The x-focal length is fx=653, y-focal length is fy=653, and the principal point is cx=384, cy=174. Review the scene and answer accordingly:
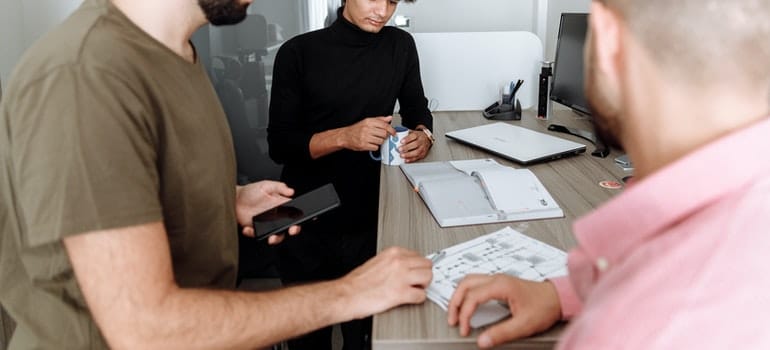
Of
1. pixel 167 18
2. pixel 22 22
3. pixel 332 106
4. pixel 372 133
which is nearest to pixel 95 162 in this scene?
pixel 167 18

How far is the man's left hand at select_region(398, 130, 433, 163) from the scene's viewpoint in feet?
5.88

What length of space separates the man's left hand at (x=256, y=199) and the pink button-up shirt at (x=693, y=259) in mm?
870

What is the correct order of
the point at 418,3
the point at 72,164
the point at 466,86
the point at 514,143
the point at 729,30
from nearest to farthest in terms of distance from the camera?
the point at 729,30 < the point at 72,164 < the point at 514,143 < the point at 466,86 < the point at 418,3

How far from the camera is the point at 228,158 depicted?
113 cm

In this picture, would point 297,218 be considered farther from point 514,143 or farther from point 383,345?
point 514,143

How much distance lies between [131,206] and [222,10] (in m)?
0.38

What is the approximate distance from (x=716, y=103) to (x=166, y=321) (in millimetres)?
680

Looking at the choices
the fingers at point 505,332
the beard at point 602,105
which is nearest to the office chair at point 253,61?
the fingers at point 505,332

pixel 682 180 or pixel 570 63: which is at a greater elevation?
pixel 682 180

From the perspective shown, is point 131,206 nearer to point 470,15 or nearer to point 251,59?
point 251,59

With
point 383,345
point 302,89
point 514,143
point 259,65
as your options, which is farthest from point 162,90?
point 259,65

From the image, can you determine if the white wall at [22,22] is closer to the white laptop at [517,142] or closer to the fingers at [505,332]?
the white laptop at [517,142]

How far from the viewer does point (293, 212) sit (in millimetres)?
1293

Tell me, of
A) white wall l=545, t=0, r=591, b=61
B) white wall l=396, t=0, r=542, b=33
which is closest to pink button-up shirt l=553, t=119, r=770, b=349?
white wall l=545, t=0, r=591, b=61
